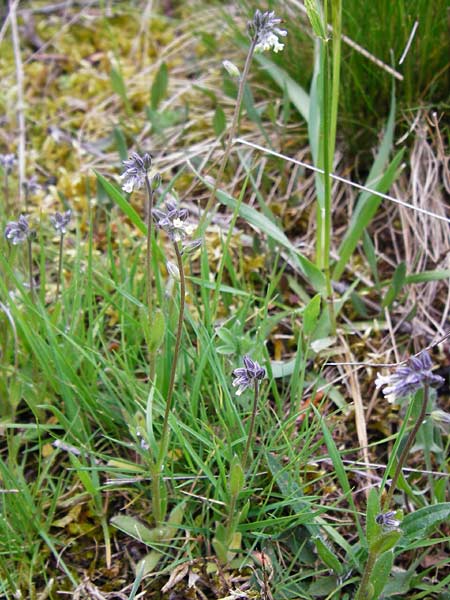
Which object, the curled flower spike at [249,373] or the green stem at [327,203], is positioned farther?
the green stem at [327,203]

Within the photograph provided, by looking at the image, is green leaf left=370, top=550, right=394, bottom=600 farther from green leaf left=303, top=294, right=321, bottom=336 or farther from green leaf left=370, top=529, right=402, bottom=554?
green leaf left=303, top=294, right=321, bottom=336

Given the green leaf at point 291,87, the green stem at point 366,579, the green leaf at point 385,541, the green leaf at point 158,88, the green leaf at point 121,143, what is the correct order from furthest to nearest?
the green leaf at point 158,88 < the green leaf at point 121,143 < the green leaf at point 291,87 < the green stem at point 366,579 < the green leaf at point 385,541

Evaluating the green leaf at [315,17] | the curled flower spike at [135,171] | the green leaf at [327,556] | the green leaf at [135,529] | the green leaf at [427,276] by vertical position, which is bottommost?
the green leaf at [327,556]

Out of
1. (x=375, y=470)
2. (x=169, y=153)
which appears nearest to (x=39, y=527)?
(x=375, y=470)

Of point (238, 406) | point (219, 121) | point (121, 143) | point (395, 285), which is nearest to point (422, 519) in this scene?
point (238, 406)

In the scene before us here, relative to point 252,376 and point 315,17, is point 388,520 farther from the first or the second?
point 315,17

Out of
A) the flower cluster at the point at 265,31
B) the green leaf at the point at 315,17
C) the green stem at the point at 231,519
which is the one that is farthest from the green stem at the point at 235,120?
the green stem at the point at 231,519

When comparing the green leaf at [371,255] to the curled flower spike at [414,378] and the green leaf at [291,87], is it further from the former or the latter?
the curled flower spike at [414,378]
